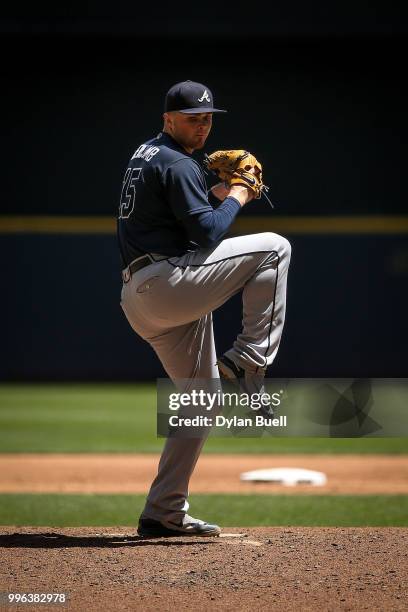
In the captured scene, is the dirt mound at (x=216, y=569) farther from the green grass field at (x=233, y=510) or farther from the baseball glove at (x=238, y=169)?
the baseball glove at (x=238, y=169)

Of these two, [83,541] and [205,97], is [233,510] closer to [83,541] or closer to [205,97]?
[83,541]

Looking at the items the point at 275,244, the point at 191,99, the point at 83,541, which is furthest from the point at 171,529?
the point at 191,99

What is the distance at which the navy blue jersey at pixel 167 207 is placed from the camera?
3.65m

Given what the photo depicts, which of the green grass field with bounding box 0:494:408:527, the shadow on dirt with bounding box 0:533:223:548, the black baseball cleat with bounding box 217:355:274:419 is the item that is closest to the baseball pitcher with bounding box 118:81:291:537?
the black baseball cleat with bounding box 217:355:274:419

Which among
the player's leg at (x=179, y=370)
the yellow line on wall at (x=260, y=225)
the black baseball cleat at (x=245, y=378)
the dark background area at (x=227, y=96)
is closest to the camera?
the black baseball cleat at (x=245, y=378)

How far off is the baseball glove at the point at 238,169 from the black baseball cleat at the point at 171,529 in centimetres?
128

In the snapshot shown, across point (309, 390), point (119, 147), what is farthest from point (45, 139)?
point (309, 390)

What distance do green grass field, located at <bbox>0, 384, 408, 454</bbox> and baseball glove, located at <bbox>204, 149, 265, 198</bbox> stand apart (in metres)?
5.44

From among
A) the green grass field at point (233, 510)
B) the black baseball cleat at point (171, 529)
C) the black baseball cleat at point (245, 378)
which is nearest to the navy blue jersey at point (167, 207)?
the black baseball cleat at point (245, 378)

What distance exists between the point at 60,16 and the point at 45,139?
1.82 metres

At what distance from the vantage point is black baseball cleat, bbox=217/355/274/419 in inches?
143

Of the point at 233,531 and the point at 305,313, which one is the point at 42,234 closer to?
the point at 305,313

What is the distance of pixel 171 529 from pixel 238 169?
54.7 inches

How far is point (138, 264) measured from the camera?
3.81m
